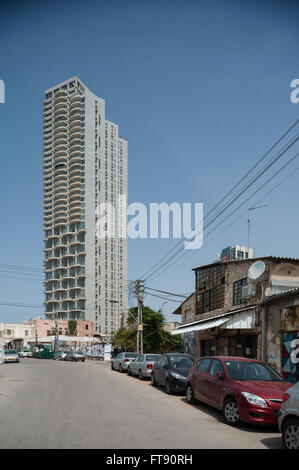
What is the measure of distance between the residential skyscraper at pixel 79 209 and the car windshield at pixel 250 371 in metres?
115

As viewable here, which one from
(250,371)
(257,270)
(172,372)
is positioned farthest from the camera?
(257,270)

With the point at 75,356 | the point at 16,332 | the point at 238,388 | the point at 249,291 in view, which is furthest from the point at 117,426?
the point at 16,332

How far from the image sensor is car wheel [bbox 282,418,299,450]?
6.74 m

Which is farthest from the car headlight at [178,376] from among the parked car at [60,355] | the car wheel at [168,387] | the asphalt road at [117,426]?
the parked car at [60,355]

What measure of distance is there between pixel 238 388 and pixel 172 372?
6397 millimetres

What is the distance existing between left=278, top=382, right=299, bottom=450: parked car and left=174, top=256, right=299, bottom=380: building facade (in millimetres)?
9944

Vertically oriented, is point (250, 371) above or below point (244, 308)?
below

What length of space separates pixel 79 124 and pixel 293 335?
128 metres

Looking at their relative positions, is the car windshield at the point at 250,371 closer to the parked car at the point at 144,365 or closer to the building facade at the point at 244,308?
the building facade at the point at 244,308

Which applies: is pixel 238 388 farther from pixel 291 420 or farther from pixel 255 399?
pixel 291 420

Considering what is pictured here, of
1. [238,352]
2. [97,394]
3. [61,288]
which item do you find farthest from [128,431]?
[61,288]

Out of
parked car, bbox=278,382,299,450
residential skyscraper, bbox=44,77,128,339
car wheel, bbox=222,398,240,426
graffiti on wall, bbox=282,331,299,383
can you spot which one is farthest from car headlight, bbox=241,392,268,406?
residential skyscraper, bbox=44,77,128,339

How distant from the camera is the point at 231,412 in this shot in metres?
9.43

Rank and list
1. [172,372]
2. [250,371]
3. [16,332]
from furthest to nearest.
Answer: [16,332] < [172,372] < [250,371]
